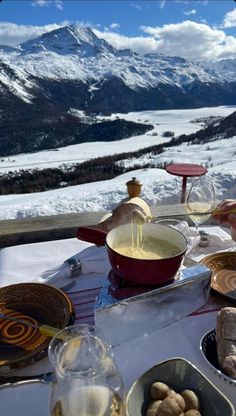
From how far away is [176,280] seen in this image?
4.11ft

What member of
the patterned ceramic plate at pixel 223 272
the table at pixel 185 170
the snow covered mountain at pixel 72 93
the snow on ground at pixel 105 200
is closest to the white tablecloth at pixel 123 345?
the patterned ceramic plate at pixel 223 272

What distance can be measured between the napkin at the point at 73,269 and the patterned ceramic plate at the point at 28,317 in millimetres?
137

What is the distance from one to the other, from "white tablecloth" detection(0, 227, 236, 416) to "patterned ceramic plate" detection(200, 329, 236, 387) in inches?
0.9

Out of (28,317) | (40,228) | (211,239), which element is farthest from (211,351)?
(40,228)

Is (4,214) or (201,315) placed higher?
(201,315)

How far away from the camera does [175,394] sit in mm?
836

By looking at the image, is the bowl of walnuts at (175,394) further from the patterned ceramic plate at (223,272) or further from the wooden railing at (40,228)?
the wooden railing at (40,228)

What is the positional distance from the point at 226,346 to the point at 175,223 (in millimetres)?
899

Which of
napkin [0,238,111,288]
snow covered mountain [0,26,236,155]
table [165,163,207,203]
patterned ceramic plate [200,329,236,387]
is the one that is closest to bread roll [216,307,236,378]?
patterned ceramic plate [200,329,236,387]

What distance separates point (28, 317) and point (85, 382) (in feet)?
2.10

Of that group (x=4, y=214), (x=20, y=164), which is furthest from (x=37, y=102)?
(x=4, y=214)

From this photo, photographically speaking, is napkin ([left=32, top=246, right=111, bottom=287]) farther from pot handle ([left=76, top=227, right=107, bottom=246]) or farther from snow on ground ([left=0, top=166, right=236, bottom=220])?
snow on ground ([left=0, top=166, right=236, bottom=220])

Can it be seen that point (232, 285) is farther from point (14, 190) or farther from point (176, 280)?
point (14, 190)

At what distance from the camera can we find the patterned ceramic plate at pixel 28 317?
3.61 feet
